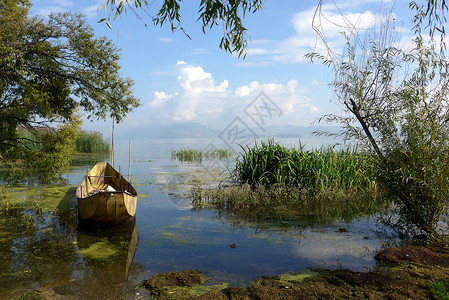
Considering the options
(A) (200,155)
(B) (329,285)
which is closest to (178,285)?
(B) (329,285)

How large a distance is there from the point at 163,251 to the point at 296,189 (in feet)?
16.7

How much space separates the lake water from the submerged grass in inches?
35.1

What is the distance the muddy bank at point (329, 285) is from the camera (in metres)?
3.86

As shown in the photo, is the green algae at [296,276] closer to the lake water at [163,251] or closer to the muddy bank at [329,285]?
the muddy bank at [329,285]

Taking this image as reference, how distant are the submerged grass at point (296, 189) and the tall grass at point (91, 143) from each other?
71.9ft

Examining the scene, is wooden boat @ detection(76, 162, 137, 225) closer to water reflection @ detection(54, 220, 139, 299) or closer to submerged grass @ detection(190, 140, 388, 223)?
water reflection @ detection(54, 220, 139, 299)

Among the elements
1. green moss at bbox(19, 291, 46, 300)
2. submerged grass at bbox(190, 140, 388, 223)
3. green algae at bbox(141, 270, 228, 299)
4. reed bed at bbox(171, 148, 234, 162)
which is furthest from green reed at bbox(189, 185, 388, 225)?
reed bed at bbox(171, 148, 234, 162)

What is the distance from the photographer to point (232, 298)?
3.76 m

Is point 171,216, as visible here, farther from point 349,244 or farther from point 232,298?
point 232,298

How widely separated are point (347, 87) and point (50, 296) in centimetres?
608

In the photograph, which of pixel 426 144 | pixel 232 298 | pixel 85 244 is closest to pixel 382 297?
pixel 232 298

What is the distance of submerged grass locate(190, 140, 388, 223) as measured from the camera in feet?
29.2

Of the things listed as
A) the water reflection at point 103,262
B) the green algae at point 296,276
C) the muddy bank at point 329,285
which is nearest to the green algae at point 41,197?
the water reflection at point 103,262

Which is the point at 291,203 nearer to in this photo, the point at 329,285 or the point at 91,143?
the point at 329,285
